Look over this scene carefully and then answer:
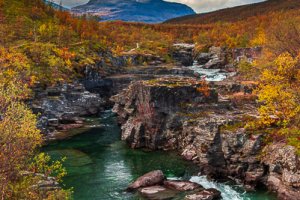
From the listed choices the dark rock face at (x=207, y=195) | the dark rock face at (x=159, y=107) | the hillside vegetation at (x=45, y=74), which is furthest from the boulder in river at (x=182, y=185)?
the dark rock face at (x=159, y=107)

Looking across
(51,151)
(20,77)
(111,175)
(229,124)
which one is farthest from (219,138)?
(20,77)

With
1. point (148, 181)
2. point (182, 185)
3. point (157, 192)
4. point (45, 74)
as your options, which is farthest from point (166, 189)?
point (45, 74)

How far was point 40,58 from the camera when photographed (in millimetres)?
110688

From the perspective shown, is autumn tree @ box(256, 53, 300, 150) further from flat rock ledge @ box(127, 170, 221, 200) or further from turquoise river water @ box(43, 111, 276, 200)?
flat rock ledge @ box(127, 170, 221, 200)

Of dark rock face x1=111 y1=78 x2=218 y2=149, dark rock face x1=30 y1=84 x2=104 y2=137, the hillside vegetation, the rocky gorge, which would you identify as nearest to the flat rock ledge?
the rocky gorge

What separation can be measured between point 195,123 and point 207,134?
7.65m

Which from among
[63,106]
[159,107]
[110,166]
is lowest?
[110,166]

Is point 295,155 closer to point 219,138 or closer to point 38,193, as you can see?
point 219,138

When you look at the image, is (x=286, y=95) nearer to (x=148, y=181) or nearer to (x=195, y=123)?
(x=148, y=181)

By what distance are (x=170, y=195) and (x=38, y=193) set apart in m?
25.2

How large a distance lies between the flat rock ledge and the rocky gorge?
514 mm

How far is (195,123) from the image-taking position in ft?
226

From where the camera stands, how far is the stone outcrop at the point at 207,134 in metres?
49.5

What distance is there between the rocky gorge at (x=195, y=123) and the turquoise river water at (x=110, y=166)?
2.77m
